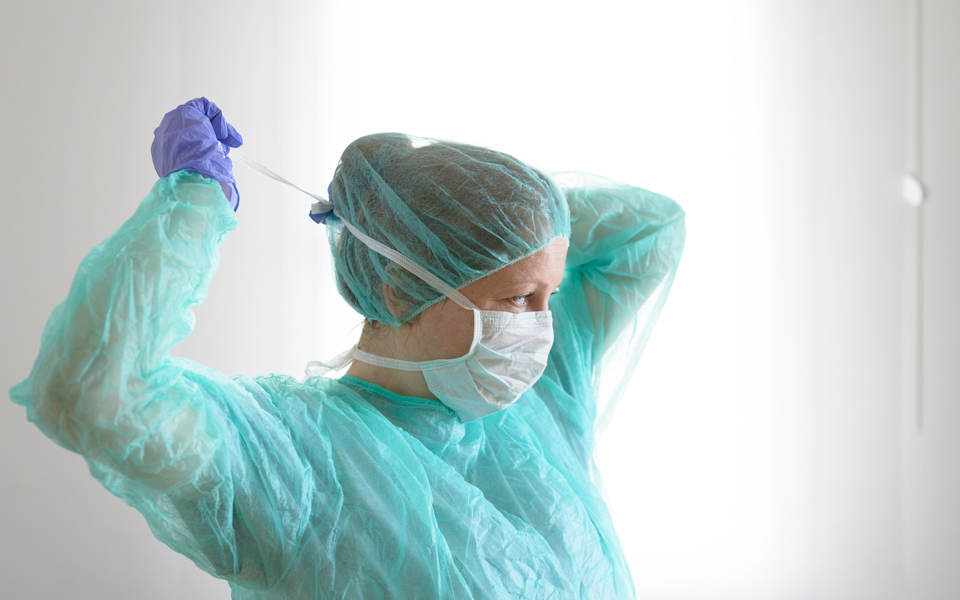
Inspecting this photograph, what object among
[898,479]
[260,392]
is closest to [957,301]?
[898,479]

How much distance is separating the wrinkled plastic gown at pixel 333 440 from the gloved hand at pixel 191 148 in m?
0.02

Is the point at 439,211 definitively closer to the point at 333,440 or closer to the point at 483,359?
the point at 483,359

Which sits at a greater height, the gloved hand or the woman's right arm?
the gloved hand

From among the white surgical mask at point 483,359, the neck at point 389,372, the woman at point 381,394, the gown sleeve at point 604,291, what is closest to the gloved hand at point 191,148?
the woman at point 381,394

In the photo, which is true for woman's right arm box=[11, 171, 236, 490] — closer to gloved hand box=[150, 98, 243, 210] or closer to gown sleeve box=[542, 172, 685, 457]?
gloved hand box=[150, 98, 243, 210]

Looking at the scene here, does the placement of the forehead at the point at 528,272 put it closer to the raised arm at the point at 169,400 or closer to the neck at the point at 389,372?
the neck at the point at 389,372

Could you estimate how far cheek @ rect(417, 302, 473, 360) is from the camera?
855mm

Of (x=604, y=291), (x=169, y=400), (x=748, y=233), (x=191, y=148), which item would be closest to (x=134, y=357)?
(x=169, y=400)

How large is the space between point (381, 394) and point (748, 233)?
136cm

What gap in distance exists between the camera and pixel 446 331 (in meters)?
0.86

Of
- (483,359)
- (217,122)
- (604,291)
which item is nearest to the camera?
(217,122)

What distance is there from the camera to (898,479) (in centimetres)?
187

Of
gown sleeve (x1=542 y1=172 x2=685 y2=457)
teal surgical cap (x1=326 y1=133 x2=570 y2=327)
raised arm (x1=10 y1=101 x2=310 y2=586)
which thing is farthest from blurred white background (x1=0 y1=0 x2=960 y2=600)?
raised arm (x1=10 y1=101 x2=310 y2=586)

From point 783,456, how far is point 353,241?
1.54 meters
